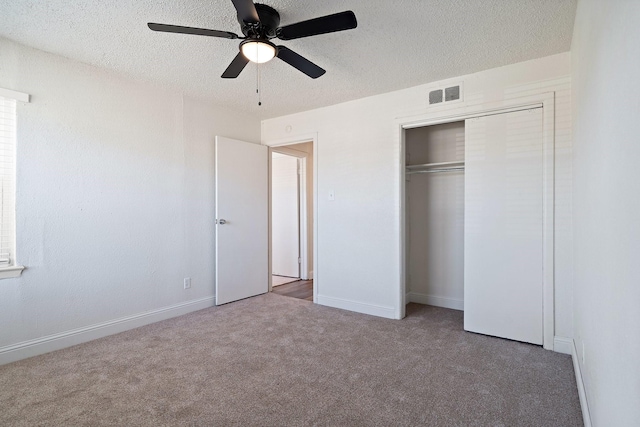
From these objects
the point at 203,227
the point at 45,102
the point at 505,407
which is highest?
the point at 45,102

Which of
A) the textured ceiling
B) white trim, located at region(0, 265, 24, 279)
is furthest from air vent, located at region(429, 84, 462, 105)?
white trim, located at region(0, 265, 24, 279)

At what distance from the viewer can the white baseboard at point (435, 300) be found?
387 centimetres

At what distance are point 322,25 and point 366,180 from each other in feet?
6.81

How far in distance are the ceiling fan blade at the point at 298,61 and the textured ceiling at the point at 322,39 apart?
0.23m

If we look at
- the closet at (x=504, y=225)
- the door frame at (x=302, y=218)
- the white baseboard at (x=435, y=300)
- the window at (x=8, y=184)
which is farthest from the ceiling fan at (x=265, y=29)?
the door frame at (x=302, y=218)

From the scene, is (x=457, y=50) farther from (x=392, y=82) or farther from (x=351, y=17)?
(x=351, y=17)

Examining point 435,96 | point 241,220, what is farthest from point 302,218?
point 435,96

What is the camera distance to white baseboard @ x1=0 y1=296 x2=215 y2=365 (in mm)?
2586

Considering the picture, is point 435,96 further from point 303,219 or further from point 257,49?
point 303,219

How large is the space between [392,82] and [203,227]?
2.63 meters

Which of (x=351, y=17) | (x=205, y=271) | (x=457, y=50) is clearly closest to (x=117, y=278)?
(x=205, y=271)

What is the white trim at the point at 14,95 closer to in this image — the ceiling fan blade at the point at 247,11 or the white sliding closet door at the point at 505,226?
the ceiling fan blade at the point at 247,11

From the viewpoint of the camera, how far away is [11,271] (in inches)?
101

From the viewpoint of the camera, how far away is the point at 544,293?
2.78m
